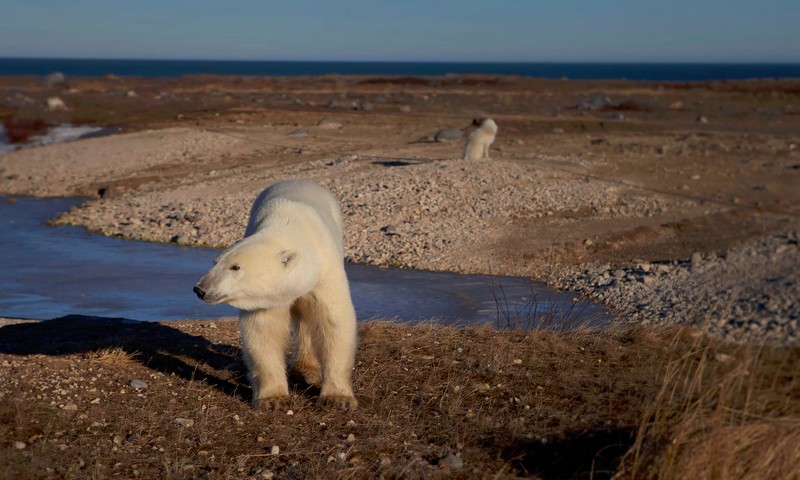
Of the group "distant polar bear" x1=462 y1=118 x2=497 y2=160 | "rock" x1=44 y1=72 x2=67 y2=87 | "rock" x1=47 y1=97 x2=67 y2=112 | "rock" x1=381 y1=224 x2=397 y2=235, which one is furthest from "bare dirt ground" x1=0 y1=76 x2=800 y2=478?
"rock" x1=44 y1=72 x2=67 y2=87

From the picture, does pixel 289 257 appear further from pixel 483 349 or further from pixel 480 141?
pixel 480 141

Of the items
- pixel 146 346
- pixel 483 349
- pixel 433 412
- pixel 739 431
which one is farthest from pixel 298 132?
pixel 739 431

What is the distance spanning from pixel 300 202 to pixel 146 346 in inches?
82.7

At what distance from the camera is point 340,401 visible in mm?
5465

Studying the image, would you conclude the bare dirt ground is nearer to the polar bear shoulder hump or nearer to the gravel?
the gravel

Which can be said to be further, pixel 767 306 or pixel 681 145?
pixel 681 145

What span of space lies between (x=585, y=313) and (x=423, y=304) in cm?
185

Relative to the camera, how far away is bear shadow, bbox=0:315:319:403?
6219mm

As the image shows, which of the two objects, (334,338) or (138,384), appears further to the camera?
(138,384)

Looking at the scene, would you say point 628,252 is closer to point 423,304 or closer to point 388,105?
point 423,304

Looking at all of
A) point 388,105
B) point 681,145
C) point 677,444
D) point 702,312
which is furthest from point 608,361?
point 388,105

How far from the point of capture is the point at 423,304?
10000 mm

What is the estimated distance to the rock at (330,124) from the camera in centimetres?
2564

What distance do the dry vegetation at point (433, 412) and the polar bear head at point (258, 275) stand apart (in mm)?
828
